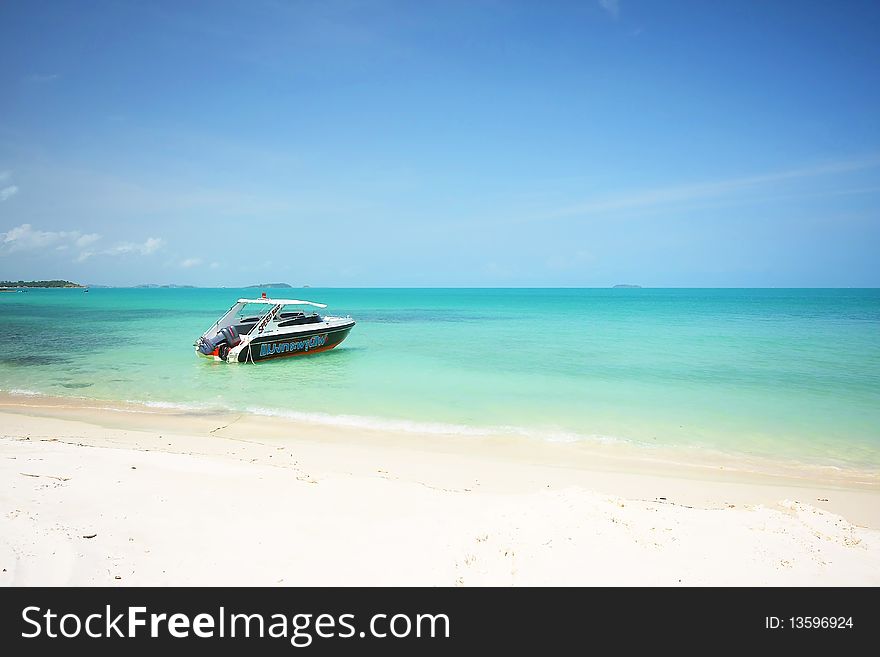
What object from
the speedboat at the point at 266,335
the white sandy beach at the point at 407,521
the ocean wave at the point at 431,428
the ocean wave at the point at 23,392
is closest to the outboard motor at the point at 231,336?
the speedboat at the point at 266,335

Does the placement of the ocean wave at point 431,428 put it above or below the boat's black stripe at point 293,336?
below

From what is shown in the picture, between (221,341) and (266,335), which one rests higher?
(266,335)

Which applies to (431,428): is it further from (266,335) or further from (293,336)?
(293,336)

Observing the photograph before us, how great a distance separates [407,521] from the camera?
5.00 meters

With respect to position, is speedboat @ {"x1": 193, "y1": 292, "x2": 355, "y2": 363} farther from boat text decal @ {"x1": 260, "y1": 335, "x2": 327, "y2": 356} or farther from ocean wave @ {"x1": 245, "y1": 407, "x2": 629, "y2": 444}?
ocean wave @ {"x1": 245, "y1": 407, "x2": 629, "y2": 444}

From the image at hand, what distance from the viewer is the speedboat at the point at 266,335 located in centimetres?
1934

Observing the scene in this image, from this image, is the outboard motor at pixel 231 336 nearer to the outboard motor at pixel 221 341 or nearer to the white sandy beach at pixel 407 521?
the outboard motor at pixel 221 341

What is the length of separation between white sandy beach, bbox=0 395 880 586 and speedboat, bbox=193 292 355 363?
10805mm

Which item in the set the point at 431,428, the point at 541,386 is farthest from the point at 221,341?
the point at 541,386

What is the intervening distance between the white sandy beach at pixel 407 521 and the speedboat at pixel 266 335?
10805 millimetres

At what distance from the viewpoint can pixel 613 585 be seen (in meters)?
3.83

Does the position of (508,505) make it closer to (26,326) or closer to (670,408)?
(670,408)

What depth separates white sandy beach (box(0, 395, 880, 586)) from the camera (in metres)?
3.95

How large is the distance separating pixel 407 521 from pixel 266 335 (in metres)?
16.3
